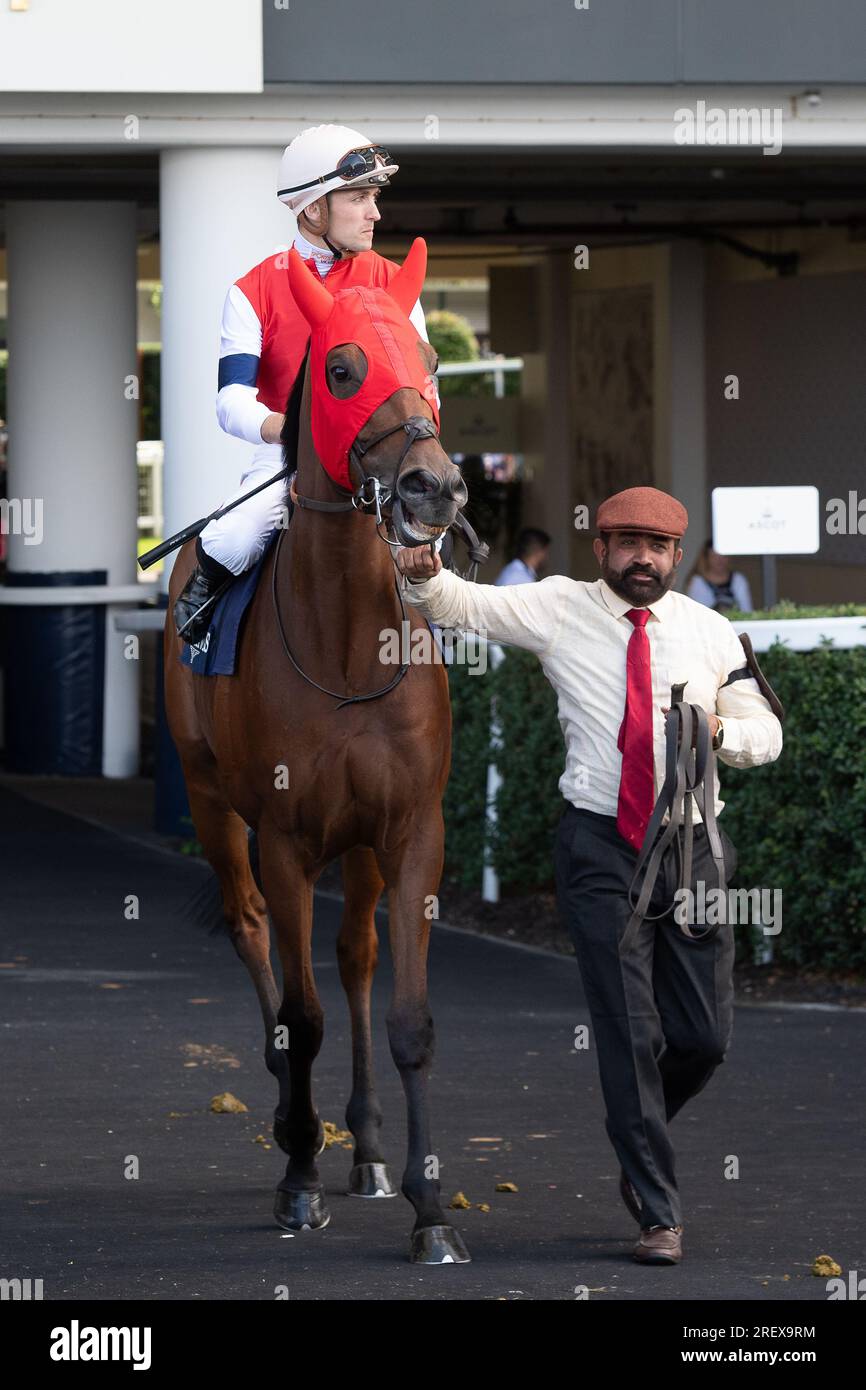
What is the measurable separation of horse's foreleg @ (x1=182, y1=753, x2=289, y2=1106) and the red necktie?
2.01 metres

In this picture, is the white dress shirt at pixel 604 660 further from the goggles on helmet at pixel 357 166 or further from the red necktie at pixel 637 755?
the goggles on helmet at pixel 357 166

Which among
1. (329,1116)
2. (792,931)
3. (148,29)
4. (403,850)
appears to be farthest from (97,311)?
(403,850)

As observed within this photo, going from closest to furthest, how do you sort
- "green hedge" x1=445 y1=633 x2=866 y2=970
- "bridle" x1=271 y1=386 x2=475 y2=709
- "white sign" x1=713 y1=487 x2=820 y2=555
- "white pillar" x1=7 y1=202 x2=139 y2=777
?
"bridle" x1=271 y1=386 x2=475 y2=709 < "green hedge" x1=445 y1=633 x2=866 y2=970 < "white sign" x1=713 y1=487 x2=820 y2=555 < "white pillar" x1=7 y1=202 x2=139 y2=777

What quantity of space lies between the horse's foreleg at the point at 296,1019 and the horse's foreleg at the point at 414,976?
279mm

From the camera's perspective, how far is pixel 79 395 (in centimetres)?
1523

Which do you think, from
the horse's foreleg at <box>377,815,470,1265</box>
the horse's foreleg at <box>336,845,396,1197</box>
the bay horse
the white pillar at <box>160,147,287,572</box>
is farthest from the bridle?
the white pillar at <box>160,147,287,572</box>

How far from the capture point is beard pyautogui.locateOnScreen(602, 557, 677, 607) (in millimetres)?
5410

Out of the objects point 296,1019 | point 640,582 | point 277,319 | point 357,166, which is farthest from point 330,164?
point 296,1019

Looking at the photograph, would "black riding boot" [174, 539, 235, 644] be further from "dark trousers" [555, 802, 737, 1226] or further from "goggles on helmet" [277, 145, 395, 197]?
"dark trousers" [555, 802, 737, 1226]

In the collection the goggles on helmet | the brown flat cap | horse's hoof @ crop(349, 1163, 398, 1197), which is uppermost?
the goggles on helmet

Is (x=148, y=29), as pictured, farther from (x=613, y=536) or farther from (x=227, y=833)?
(x=613, y=536)

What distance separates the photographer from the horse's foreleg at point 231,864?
23.7 ft

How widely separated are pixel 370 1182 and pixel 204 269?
6507mm

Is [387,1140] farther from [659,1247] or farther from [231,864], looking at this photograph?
[659,1247]
